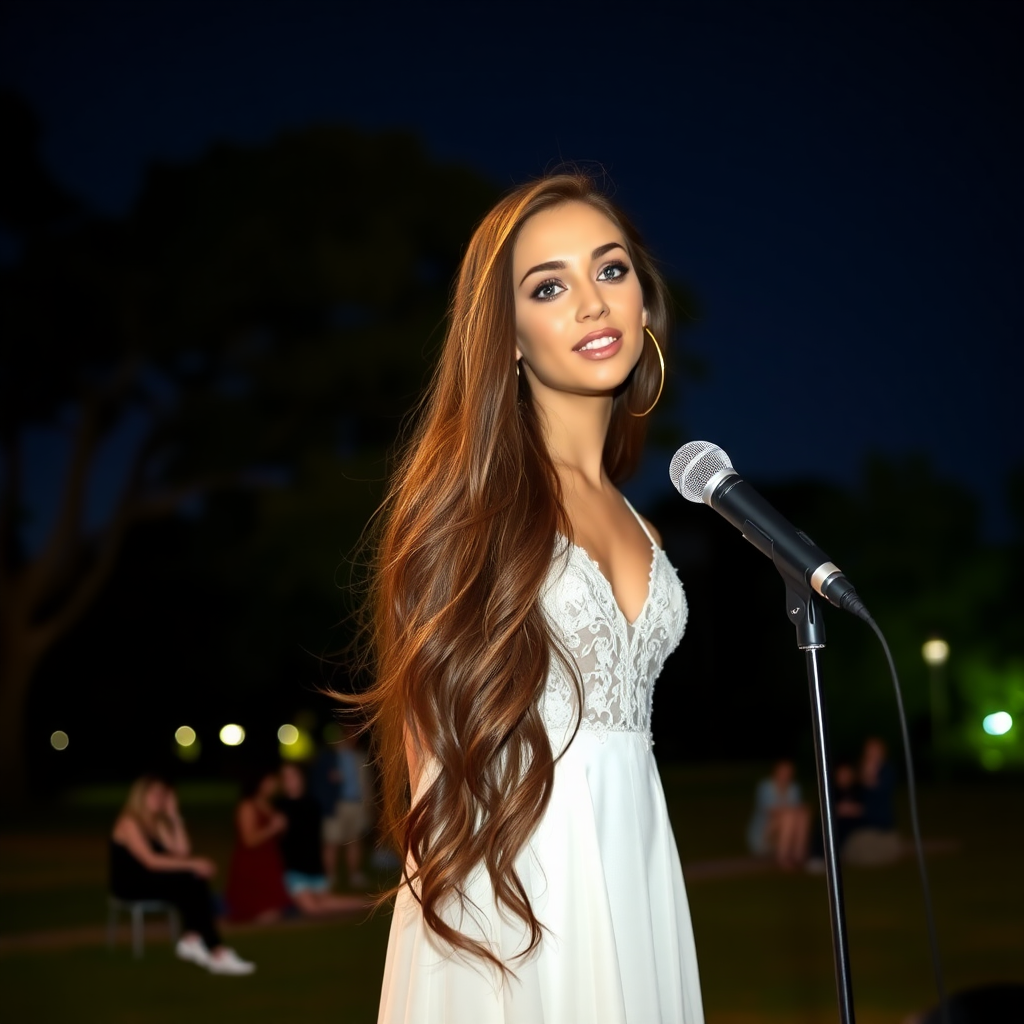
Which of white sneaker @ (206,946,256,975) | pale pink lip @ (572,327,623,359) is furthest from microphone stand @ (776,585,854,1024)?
white sneaker @ (206,946,256,975)

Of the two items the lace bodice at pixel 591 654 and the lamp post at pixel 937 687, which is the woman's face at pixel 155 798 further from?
the lamp post at pixel 937 687

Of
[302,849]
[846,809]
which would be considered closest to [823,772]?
[302,849]

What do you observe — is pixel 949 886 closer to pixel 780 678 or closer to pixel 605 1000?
pixel 605 1000

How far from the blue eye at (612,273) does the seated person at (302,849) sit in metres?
7.67

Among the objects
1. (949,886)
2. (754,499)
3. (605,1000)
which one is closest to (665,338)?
(754,499)

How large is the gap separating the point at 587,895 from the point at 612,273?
1120 mm

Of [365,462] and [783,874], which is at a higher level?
[365,462]

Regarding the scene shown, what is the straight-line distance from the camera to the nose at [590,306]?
2.69 meters

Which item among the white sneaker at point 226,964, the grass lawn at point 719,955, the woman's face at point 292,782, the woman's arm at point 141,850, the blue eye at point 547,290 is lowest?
the grass lawn at point 719,955

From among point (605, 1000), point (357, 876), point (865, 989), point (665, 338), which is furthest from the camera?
point (357, 876)

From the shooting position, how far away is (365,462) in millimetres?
20891

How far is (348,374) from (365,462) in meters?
1.57

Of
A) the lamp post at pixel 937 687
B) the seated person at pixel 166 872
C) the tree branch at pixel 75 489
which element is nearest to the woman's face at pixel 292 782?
the seated person at pixel 166 872

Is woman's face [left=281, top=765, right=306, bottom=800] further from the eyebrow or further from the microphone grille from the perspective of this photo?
the microphone grille
